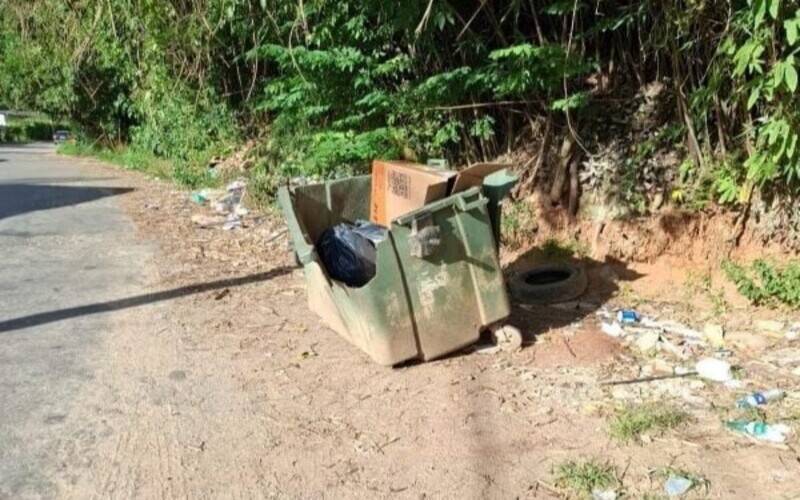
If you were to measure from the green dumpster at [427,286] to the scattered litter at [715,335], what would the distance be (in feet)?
4.87

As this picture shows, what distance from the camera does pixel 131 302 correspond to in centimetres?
602

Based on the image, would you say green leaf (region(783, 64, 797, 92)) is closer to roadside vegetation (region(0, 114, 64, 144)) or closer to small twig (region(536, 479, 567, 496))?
small twig (region(536, 479, 567, 496))

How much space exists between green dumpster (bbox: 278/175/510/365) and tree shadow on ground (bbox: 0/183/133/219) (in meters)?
7.79

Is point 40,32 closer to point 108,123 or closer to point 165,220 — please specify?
point 165,220

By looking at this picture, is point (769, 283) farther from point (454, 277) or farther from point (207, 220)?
point (207, 220)

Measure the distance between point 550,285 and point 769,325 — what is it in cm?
156

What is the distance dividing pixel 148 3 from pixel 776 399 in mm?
5057

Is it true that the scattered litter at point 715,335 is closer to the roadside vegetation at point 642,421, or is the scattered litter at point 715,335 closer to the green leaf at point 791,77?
the roadside vegetation at point 642,421

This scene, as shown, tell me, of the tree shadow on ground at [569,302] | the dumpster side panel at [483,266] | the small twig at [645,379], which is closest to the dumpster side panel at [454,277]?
the dumpster side panel at [483,266]

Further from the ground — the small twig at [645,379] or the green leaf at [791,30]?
the green leaf at [791,30]

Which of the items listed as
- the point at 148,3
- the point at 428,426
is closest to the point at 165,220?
the point at 148,3

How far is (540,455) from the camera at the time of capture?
345 cm

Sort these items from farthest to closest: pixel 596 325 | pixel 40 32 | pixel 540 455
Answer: pixel 40 32, pixel 596 325, pixel 540 455

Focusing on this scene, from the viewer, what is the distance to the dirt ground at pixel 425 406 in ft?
10.7
